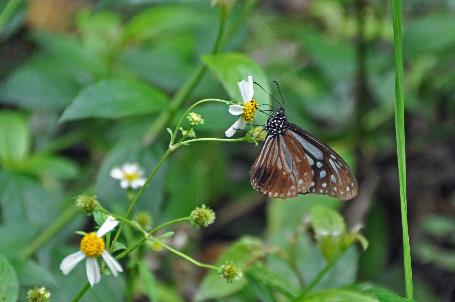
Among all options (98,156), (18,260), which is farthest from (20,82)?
(18,260)

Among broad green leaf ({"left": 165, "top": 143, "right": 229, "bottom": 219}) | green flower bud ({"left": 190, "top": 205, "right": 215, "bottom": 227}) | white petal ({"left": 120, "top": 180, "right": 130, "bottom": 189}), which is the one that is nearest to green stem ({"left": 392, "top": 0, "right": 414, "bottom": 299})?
green flower bud ({"left": 190, "top": 205, "right": 215, "bottom": 227})

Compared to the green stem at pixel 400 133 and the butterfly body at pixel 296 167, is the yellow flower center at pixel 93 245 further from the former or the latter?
the green stem at pixel 400 133

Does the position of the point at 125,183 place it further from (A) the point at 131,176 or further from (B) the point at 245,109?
(B) the point at 245,109

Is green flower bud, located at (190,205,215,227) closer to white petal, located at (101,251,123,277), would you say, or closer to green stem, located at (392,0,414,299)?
white petal, located at (101,251,123,277)

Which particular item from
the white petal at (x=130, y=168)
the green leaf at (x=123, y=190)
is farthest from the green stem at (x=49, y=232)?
the white petal at (x=130, y=168)

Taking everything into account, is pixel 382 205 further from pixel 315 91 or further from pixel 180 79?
pixel 180 79

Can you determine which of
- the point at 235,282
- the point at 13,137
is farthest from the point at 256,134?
the point at 13,137
